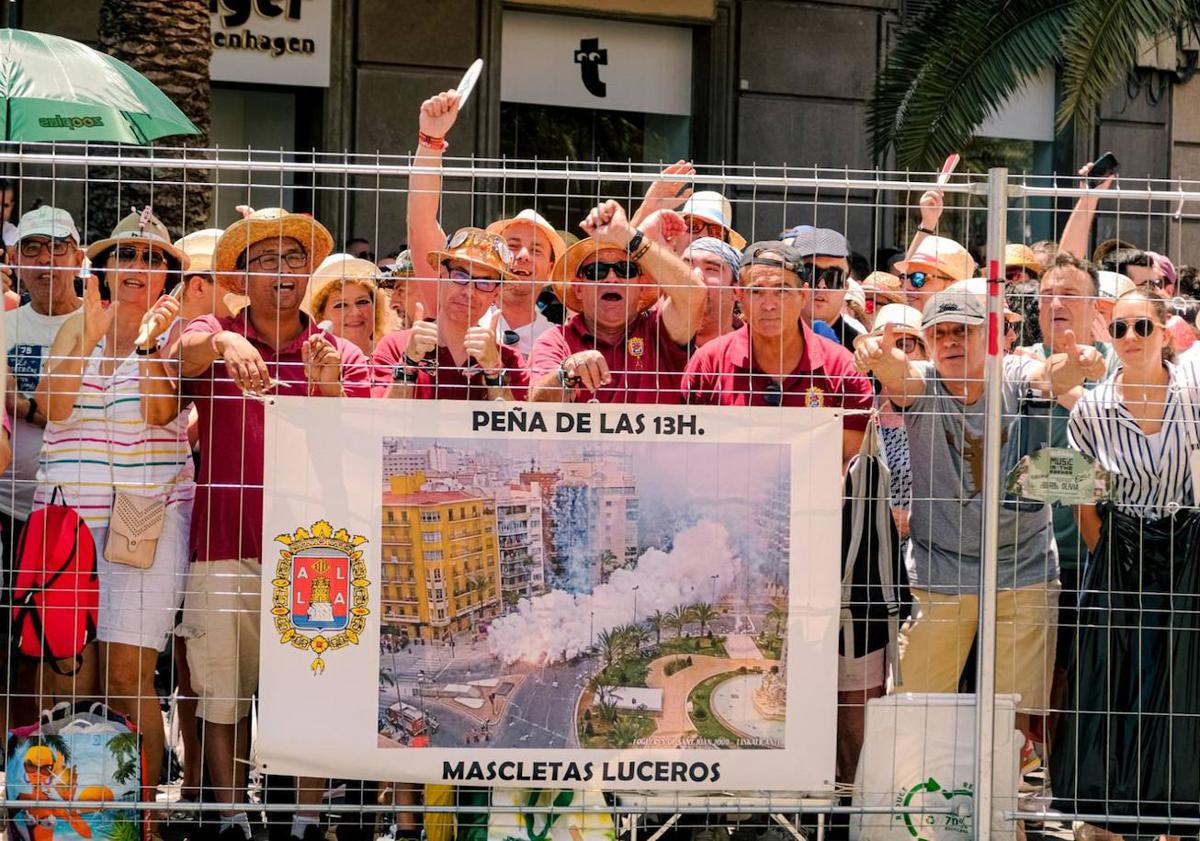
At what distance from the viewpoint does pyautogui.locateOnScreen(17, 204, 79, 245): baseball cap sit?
6.22 metres

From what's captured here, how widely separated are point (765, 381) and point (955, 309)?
2.28 feet

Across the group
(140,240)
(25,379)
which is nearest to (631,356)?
(140,240)

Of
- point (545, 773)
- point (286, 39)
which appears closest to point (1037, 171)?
point (286, 39)

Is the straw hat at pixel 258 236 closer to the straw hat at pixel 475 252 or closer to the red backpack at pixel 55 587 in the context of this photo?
the straw hat at pixel 475 252

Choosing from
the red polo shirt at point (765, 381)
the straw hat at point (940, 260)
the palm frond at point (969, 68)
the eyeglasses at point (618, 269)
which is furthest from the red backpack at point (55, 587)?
the palm frond at point (969, 68)

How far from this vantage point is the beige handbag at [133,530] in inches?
232

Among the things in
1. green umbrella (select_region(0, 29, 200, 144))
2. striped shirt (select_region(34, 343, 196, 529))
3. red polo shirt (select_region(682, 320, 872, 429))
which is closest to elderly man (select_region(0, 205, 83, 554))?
striped shirt (select_region(34, 343, 196, 529))

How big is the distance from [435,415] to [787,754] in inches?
61.9

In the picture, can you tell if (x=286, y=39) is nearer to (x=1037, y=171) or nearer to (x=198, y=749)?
(x=1037, y=171)

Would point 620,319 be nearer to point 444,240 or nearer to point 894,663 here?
point 444,240

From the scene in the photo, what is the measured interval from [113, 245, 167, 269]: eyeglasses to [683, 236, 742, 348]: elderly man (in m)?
1.87

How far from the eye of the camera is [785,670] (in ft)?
18.6

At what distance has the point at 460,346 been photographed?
5.98m

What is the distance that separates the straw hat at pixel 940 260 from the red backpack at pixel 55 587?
322 cm
